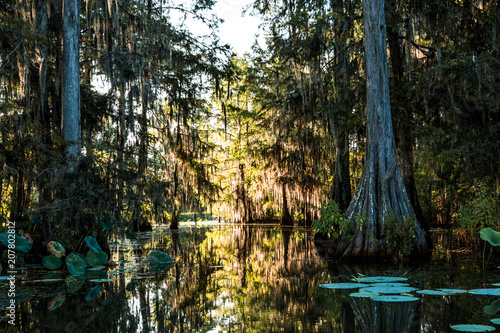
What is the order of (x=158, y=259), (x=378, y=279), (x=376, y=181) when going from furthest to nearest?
(x=376, y=181) < (x=158, y=259) < (x=378, y=279)

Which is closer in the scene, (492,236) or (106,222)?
(492,236)

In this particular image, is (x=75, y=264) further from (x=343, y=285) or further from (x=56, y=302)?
(x=343, y=285)

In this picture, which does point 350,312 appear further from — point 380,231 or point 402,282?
point 380,231

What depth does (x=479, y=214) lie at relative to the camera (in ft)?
23.3

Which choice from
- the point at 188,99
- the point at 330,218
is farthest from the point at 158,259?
the point at 188,99

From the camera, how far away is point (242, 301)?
389 centimetres

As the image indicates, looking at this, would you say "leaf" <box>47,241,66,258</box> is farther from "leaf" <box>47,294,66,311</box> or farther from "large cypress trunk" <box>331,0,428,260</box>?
"large cypress trunk" <box>331,0,428,260</box>

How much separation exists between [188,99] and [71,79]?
6.23 m

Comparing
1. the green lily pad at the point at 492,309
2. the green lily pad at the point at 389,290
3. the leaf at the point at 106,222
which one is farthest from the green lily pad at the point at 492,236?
the leaf at the point at 106,222

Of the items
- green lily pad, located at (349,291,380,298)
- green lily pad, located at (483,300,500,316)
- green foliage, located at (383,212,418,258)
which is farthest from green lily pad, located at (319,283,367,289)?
green foliage, located at (383,212,418,258)

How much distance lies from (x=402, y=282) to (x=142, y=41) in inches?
339

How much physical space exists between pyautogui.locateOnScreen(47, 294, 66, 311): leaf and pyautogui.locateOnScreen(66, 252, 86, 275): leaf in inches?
69.1

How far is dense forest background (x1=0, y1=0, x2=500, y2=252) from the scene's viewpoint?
7090 millimetres

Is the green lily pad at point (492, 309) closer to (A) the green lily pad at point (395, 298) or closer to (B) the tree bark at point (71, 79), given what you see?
(A) the green lily pad at point (395, 298)
